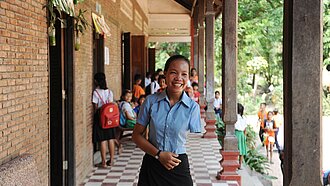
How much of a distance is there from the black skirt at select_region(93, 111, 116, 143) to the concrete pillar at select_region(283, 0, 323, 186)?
4.13m

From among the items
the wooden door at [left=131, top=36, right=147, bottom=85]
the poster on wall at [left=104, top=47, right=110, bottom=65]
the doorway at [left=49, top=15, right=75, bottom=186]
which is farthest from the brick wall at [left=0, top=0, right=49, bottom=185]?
the wooden door at [left=131, top=36, right=147, bottom=85]

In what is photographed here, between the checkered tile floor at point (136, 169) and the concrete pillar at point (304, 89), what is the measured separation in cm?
329

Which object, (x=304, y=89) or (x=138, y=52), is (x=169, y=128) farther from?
(x=138, y=52)

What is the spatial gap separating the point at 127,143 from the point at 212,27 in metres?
2.94

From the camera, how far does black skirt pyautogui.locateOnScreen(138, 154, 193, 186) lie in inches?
114

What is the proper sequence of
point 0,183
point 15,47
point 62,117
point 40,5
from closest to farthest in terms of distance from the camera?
point 0,183 < point 15,47 < point 40,5 < point 62,117

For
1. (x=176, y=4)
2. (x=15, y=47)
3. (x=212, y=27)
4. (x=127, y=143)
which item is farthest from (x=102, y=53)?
(x=176, y=4)

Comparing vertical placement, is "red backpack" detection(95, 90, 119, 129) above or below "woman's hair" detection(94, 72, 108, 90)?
below

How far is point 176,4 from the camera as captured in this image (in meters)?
22.4

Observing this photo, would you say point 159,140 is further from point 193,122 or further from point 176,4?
point 176,4

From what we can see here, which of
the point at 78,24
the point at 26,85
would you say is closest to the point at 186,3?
the point at 78,24

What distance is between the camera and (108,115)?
6895mm

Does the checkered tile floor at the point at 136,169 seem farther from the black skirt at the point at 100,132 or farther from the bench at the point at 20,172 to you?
the bench at the point at 20,172

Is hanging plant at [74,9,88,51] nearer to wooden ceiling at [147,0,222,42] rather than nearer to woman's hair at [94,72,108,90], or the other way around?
woman's hair at [94,72,108,90]
